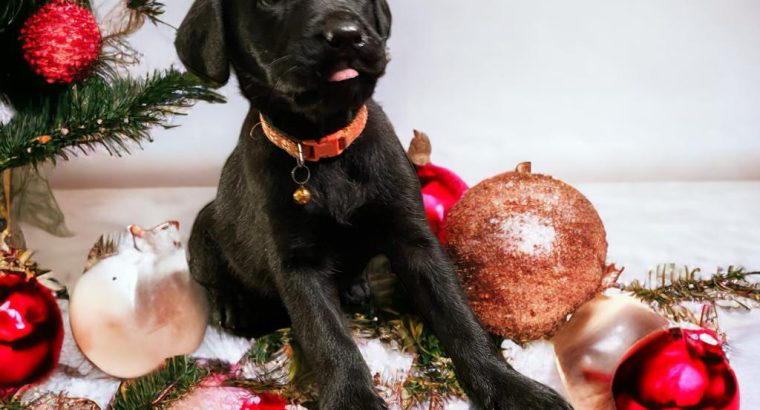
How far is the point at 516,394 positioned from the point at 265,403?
394 mm

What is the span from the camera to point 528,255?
4.30ft

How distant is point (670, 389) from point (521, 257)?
1.05ft

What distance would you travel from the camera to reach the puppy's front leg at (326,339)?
1153mm

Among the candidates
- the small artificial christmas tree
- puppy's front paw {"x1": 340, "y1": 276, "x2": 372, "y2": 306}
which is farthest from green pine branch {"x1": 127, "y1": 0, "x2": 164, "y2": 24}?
puppy's front paw {"x1": 340, "y1": 276, "x2": 372, "y2": 306}

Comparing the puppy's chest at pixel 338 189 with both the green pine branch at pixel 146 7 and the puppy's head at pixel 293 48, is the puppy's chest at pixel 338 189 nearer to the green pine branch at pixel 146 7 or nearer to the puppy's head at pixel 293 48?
the puppy's head at pixel 293 48

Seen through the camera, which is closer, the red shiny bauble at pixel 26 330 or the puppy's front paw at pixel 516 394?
the puppy's front paw at pixel 516 394

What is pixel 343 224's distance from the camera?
51.0 inches

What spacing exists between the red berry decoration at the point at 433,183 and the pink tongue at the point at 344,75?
2.21 feet

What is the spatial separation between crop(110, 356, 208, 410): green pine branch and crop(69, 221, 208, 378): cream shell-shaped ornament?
0.51 feet

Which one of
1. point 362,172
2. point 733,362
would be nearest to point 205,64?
point 362,172

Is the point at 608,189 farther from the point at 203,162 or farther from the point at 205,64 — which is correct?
the point at 205,64

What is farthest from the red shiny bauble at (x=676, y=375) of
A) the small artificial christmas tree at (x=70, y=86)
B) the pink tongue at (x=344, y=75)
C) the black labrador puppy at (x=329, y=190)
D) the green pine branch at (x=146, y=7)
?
the green pine branch at (x=146, y=7)

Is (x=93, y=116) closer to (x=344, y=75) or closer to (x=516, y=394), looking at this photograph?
(x=344, y=75)

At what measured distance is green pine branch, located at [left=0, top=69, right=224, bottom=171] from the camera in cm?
151
